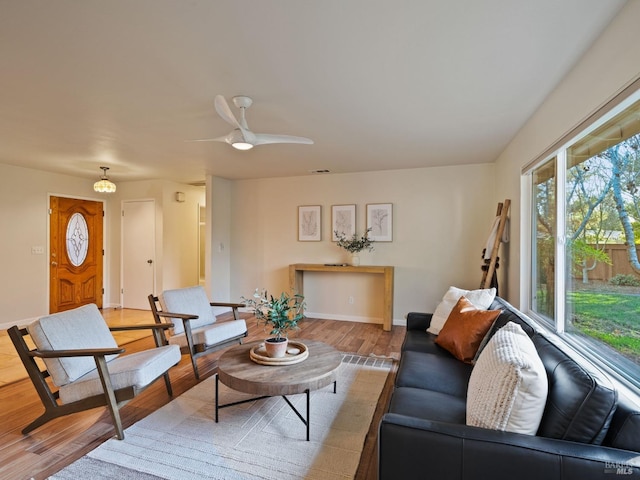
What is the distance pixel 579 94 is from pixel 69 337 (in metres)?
3.67

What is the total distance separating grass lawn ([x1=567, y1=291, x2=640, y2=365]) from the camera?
5.37 feet

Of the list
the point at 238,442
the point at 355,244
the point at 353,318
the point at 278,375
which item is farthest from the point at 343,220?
the point at 238,442

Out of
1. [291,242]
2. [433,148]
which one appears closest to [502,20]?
[433,148]

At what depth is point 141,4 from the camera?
5.07 feet

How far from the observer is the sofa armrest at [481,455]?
1.06 m

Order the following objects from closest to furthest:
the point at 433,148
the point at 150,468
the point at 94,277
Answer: the point at 150,468 < the point at 433,148 < the point at 94,277

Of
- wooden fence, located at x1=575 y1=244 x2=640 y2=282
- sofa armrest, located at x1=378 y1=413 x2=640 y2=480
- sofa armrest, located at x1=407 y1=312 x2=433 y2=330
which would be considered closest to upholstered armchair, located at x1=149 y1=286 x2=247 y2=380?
sofa armrest, located at x1=407 y1=312 x2=433 y2=330

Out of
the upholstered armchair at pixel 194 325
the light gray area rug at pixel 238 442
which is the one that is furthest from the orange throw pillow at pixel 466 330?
the upholstered armchair at pixel 194 325

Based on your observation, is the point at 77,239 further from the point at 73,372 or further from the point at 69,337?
the point at 73,372

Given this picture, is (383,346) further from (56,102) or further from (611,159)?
(56,102)

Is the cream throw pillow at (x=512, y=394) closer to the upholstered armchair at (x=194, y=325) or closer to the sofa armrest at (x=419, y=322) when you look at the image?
the sofa armrest at (x=419, y=322)

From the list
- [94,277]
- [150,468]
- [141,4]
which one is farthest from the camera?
[94,277]

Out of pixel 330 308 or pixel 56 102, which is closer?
pixel 56 102

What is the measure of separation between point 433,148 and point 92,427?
4158 millimetres
